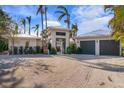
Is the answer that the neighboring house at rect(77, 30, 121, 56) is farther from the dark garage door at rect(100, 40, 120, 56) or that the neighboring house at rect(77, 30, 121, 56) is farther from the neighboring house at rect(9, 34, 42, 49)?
the neighboring house at rect(9, 34, 42, 49)

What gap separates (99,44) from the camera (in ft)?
94.1

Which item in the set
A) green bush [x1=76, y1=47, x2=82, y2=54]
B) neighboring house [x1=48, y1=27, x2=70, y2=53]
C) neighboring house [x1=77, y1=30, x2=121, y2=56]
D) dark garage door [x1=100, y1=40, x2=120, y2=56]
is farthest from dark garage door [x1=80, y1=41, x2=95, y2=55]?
neighboring house [x1=48, y1=27, x2=70, y2=53]

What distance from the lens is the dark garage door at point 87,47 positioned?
2980cm

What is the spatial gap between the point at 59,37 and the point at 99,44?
7091 millimetres

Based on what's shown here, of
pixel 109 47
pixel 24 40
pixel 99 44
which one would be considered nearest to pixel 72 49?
pixel 99 44

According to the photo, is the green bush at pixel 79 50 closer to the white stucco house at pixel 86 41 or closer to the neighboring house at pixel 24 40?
the white stucco house at pixel 86 41

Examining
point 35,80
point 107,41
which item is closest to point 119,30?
point 35,80

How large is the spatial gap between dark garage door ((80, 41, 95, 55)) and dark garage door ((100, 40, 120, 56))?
5.36 ft

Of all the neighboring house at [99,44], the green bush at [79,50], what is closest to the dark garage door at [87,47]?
the neighboring house at [99,44]

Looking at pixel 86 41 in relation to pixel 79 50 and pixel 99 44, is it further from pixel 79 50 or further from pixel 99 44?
pixel 99 44

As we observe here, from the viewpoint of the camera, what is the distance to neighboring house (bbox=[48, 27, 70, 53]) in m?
Result: 32.1

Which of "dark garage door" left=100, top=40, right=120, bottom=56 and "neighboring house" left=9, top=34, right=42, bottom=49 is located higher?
"neighboring house" left=9, top=34, right=42, bottom=49
